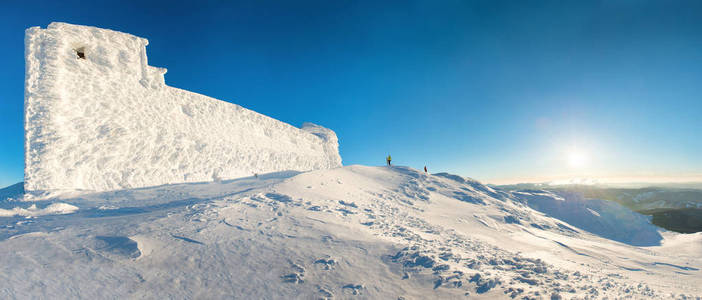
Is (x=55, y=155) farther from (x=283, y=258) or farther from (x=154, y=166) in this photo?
(x=283, y=258)

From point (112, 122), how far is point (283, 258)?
15129 mm

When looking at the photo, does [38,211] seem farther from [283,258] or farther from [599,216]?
[599,216]

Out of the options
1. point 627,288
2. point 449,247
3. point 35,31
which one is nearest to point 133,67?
point 35,31

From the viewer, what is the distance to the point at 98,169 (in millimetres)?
13312

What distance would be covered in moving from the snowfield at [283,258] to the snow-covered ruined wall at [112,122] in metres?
2.87

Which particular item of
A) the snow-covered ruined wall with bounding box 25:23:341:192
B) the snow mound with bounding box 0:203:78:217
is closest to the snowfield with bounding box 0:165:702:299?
the snow mound with bounding box 0:203:78:217

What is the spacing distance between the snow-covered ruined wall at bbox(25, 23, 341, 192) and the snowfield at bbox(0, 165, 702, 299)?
2871mm

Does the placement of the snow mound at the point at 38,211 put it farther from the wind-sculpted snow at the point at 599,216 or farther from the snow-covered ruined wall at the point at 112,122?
the wind-sculpted snow at the point at 599,216

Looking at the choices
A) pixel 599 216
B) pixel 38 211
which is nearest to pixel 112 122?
pixel 38 211

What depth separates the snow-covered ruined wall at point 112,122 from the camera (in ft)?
39.9

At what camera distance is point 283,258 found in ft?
16.8

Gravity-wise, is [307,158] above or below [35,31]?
below

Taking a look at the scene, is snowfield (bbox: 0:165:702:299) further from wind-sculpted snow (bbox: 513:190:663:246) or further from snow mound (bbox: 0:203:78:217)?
wind-sculpted snow (bbox: 513:190:663:246)

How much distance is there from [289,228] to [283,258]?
5.50 ft
